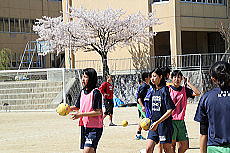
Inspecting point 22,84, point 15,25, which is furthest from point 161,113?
point 15,25

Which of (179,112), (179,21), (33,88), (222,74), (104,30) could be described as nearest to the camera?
(222,74)

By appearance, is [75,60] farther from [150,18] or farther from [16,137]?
[16,137]

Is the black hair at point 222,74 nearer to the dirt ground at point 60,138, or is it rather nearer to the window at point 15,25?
the dirt ground at point 60,138

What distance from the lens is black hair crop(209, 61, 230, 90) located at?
4516 millimetres

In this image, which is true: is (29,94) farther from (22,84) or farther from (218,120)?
(218,120)

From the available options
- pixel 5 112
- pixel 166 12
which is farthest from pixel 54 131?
pixel 166 12

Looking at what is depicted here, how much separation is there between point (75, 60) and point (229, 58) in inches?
469

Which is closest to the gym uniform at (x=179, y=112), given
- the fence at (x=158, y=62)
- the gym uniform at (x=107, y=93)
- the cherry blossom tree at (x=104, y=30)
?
the gym uniform at (x=107, y=93)

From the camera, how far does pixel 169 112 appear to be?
7.12 metres

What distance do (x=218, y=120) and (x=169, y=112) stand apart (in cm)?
256

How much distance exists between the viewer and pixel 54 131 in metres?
14.9

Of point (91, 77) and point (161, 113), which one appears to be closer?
point (91, 77)

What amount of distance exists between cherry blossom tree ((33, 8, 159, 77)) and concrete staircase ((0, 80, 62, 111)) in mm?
3957

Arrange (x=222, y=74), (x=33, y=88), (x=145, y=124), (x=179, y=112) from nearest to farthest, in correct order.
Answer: (x=222, y=74)
(x=145, y=124)
(x=179, y=112)
(x=33, y=88)
